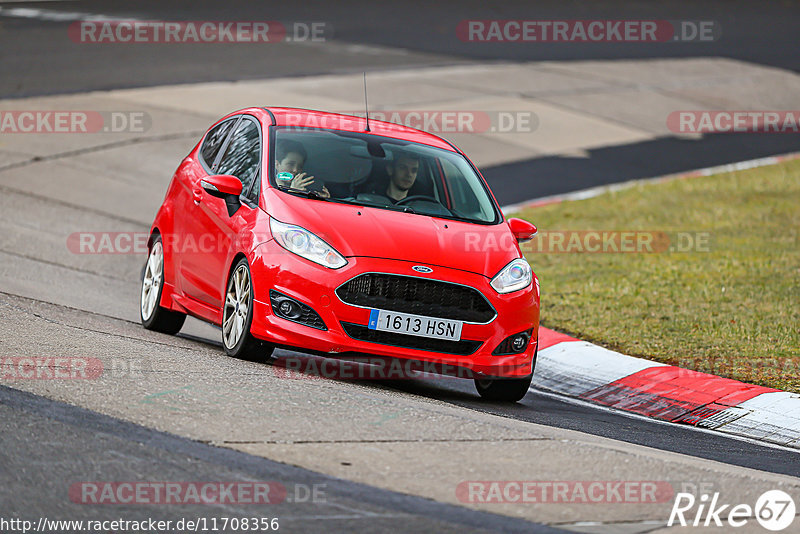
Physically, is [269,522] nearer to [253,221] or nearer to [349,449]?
[349,449]

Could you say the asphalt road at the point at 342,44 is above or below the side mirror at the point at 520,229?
above

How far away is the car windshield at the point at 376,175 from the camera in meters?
8.55

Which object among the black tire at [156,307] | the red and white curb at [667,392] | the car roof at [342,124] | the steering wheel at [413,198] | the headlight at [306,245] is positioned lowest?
the red and white curb at [667,392]

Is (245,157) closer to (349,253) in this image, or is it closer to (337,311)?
(349,253)

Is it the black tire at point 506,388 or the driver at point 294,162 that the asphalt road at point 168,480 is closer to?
the driver at point 294,162

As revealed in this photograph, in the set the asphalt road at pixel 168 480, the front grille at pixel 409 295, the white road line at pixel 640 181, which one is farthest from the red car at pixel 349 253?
the white road line at pixel 640 181

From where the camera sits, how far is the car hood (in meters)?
7.81

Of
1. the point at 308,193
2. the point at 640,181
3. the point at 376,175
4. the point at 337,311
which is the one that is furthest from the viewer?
the point at 640,181

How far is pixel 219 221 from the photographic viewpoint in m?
8.65

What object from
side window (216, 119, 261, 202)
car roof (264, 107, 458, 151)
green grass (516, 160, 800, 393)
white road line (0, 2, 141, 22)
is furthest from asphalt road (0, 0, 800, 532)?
car roof (264, 107, 458, 151)

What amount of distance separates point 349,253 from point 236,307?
0.95 meters

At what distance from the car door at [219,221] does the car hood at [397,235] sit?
34 centimetres

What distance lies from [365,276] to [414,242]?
482mm

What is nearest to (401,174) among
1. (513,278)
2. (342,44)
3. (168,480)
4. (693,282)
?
(513,278)
